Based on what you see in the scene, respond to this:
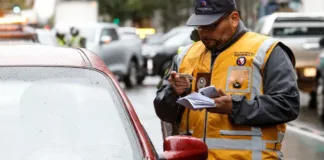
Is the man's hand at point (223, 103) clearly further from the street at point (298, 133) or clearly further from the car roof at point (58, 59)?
the street at point (298, 133)

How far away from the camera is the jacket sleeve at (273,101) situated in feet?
17.6

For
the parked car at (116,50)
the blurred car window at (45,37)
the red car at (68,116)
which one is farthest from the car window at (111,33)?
the red car at (68,116)

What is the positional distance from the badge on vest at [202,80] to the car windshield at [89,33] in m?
20.3

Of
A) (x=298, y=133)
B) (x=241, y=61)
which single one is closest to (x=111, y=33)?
(x=298, y=133)

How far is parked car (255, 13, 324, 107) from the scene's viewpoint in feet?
62.8

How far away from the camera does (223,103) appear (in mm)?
5289

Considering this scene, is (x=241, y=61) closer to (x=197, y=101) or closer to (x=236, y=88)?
(x=236, y=88)

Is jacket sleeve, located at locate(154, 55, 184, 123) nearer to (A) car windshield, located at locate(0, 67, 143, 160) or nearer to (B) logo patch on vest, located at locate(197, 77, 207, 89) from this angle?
(B) logo patch on vest, located at locate(197, 77, 207, 89)

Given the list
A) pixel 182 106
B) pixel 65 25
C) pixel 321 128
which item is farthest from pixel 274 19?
pixel 182 106

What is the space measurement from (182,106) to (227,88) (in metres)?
0.34

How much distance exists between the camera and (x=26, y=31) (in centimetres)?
1798

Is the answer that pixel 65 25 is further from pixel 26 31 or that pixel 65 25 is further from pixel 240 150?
pixel 240 150

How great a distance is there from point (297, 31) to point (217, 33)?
15313mm

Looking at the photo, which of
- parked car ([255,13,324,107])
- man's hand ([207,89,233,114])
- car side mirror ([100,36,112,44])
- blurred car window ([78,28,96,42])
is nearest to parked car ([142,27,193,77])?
car side mirror ([100,36,112,44])
